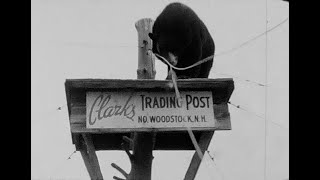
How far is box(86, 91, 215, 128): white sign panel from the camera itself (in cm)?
A: 442

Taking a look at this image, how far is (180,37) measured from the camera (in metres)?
5.66

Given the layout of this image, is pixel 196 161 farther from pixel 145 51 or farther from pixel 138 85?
pixel 145 51

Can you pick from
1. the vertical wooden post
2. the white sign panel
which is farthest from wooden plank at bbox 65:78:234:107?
the vertical wooden post

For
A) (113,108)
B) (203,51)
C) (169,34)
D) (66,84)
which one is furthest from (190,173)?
(203,51)

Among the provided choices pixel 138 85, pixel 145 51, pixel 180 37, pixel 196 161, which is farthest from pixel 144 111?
pixel 180 37

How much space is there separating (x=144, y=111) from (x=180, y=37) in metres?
1.44

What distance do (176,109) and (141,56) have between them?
102 cm

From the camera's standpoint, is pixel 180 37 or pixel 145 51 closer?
pixel 145 51

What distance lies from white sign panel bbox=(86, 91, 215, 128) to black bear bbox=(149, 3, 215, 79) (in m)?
0.82

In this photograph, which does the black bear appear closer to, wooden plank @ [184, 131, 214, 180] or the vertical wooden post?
the vertical wooden post
